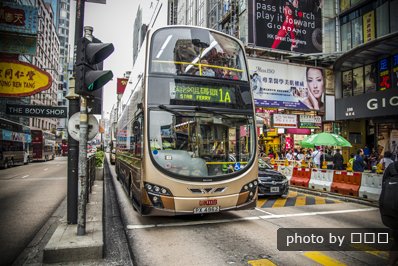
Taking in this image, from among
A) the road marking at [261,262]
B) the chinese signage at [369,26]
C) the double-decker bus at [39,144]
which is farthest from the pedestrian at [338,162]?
the double-decker bus at [39,144]

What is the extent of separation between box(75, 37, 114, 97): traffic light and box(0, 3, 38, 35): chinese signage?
9.47 m

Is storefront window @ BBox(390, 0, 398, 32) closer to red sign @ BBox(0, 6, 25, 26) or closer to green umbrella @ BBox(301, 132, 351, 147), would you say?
green umbrella @ BBox(301, 132, 351, 147)

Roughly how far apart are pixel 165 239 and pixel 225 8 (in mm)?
28274

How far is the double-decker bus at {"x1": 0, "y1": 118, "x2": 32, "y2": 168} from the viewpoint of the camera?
Result: 22984mm

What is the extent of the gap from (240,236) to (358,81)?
2008cm

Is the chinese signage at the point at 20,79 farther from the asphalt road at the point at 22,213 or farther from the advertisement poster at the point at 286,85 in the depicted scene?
the advertisement poster at the point at 286,85

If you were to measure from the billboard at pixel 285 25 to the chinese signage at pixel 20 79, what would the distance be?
14.2 meters

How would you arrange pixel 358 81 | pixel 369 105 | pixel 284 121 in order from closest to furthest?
pixel 369 105
pixel 284 121
pixel 358 81

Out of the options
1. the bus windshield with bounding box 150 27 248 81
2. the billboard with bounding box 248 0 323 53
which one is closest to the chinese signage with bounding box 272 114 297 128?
the billboard with bounding box 248 0 323 53

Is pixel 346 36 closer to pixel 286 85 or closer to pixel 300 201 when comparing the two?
pixel 286 85

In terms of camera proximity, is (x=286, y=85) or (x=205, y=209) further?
(x=286, y=85)

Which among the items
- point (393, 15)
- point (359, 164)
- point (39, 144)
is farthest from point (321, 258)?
point (39, 144)

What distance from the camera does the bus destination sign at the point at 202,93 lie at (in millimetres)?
6516

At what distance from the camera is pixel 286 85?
20.7 m
